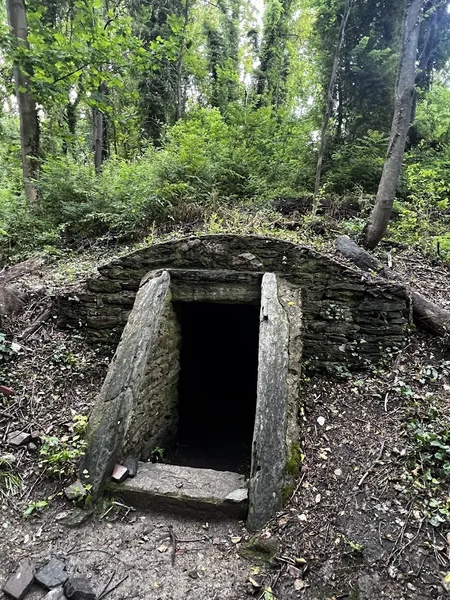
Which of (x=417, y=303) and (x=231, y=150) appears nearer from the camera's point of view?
(x=417, y=303)

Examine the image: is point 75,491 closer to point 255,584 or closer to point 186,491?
point 186,491

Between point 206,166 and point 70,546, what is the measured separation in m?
6.75

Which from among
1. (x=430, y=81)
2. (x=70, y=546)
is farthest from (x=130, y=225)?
(x=430, y=81)

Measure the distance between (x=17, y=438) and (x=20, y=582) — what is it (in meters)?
1.35

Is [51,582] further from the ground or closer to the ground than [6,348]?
closer to the ground

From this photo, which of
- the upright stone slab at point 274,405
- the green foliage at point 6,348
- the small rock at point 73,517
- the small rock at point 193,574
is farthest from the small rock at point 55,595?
the green foliage at point 6,348

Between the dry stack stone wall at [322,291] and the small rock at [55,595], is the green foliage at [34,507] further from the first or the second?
the dry stack stone wall at [322,291]

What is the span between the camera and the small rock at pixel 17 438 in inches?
131

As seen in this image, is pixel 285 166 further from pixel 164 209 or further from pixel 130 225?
pixel 130 225

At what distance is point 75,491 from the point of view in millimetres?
2930

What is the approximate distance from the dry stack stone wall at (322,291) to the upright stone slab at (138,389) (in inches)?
17.4

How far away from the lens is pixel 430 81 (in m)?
9.06

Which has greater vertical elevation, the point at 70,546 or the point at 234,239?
the point at 234,239

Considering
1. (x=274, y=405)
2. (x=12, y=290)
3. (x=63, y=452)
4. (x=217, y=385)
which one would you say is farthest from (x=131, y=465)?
(x=12, y=290)
